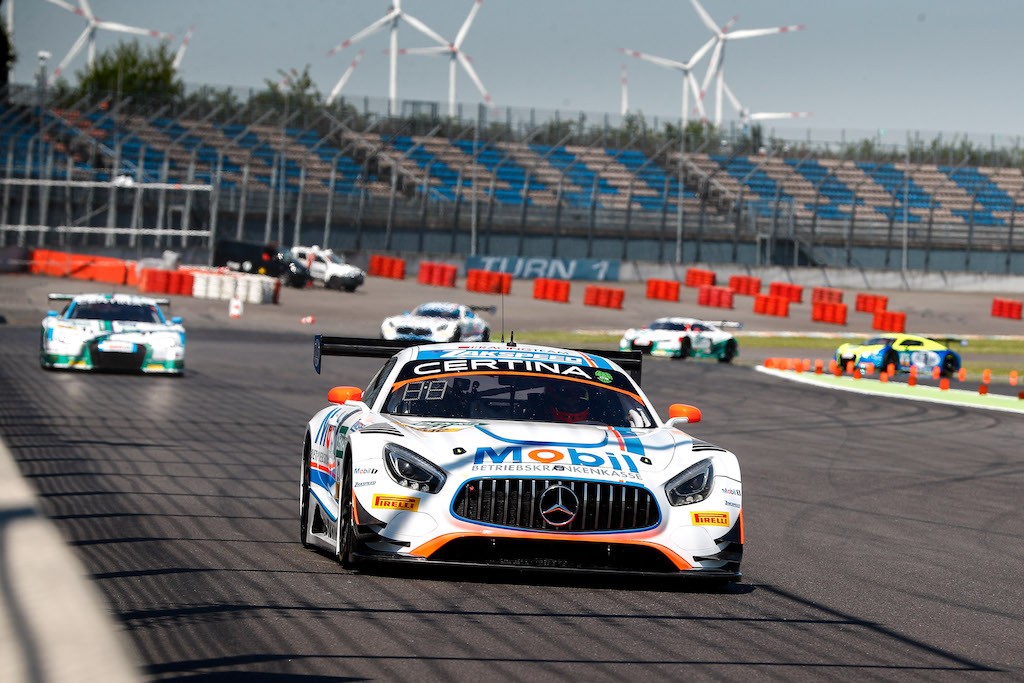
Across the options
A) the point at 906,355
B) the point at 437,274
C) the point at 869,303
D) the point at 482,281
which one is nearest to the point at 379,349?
the point at 906,355

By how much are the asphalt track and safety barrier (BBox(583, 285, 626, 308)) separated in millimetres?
36744

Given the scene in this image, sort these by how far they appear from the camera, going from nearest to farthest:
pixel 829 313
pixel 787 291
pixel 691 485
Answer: pixel 691 485 → pixel 829 313 → pixel 787 291

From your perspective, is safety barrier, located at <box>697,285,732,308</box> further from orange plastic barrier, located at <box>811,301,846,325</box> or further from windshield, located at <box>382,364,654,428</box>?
windshield, located at <box>382,364,654,428</box>

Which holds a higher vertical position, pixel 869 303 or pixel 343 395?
pixel 343 395

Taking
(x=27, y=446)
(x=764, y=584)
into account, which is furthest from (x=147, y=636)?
(x=27, y=446)

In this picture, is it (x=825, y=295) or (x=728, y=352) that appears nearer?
(x=728, y=352)

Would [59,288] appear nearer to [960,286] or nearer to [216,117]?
[216,117]

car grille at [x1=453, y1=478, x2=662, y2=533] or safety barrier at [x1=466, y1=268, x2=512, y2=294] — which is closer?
car grille at [x1=453, y1=478, x2=662, y2=533]

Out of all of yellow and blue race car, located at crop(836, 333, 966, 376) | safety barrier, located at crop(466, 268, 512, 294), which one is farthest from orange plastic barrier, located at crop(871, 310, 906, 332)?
yellow and blue race car, located at crop(836, 333, 966, 376)

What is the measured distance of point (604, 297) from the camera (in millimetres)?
55938

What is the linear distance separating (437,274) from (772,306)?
12.5 m

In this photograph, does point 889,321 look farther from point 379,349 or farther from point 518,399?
point 518,399

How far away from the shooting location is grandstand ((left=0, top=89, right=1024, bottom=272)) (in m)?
60.9

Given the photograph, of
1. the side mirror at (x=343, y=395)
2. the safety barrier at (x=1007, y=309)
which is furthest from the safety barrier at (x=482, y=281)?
the side mirror at (x=343, y=395)
